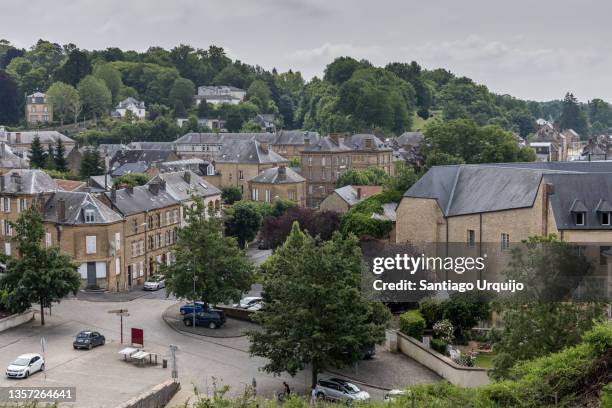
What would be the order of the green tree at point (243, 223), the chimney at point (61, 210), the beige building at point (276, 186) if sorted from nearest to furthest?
the chimney at point (61, 210), the green tree at point (243, 223), the beige building at point (276, 186)

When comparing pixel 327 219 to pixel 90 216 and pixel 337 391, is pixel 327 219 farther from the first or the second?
pixel 337 391

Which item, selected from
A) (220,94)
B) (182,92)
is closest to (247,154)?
(182,92)

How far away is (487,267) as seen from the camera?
47688 mm

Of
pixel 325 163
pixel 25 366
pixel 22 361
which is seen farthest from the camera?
pixel 325 163

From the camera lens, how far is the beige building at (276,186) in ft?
280

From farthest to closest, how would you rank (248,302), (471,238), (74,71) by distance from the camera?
1. (74,71)
2. (471,238)
3. (248,302)

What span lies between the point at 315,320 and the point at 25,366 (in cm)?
1211

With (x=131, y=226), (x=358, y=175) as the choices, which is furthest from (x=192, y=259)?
(x=358, y=175)

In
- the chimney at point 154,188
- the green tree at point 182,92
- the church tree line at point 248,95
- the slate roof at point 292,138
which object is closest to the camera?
the chimney at point 154,188

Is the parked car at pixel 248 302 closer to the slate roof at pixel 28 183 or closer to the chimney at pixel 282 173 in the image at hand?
the slate roof at pixel 28 183

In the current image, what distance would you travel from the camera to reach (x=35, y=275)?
44.0 meters

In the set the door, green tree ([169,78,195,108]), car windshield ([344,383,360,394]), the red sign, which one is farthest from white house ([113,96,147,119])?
car windshield ([344,383,360,394])

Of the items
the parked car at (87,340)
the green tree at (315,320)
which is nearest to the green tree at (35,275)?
the parked car at (87,340)

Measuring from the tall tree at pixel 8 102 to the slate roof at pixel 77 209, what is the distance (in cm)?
10446
